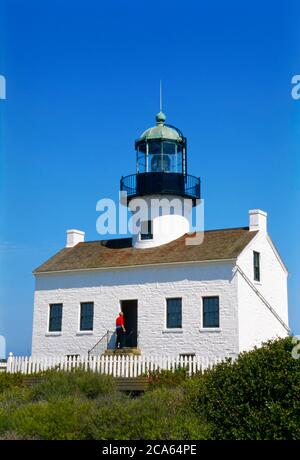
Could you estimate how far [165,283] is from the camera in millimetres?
25844

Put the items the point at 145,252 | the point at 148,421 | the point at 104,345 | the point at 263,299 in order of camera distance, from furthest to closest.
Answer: the point at 145,252, the point at 104,345, the point at 263,299, the point at 148,421

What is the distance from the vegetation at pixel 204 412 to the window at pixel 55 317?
13770mm

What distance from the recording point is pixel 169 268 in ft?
84.6

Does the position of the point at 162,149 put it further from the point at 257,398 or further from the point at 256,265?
the point at 257,398

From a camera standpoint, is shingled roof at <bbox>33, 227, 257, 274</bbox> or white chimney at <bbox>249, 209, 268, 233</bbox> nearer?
shingled roof at <bbox>33, 227, 257, 274</bbox>

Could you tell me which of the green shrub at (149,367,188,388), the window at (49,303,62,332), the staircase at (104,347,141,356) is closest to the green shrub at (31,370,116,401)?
the green shrub at (149,367,188,388)

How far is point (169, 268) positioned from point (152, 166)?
5282 millimetres

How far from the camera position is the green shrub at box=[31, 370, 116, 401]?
1617 cm

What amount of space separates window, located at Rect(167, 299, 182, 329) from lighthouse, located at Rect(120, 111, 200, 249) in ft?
11.3

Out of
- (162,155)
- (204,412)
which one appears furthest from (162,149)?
(204,412)

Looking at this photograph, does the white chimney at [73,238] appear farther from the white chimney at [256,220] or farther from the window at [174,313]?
the white chimney at [256,220]

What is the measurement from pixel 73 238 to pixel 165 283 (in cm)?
739

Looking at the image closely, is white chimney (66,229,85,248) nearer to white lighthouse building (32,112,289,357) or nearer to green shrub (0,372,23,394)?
→ white lighthouse building (32,112,289,357)
